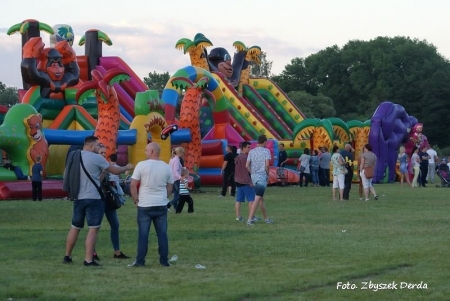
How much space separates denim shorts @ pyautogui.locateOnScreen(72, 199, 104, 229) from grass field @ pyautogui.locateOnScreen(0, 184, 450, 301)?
555 mm

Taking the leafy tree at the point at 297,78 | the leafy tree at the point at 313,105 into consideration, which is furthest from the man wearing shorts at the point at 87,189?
the leafy tree at the point at 297,78

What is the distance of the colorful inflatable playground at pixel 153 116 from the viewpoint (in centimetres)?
2452

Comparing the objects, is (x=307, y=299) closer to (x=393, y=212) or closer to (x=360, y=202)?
(x=393, y=212)

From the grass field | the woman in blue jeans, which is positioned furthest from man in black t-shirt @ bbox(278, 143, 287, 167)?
the grass field

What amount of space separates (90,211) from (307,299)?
351 centimetres

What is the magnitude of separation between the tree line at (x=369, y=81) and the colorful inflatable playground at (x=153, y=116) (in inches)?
1316

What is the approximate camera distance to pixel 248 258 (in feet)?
39.1

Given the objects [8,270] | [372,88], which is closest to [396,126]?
[8,270]

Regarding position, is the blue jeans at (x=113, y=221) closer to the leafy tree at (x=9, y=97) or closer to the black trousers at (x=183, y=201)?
the black trousers at (x=183, y=201)

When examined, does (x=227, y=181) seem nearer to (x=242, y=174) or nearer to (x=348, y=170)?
(x=348, y=170)

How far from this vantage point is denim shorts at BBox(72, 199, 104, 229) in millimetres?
11312

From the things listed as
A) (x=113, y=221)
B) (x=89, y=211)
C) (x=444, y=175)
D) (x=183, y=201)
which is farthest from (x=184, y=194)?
(x=444, y=175)

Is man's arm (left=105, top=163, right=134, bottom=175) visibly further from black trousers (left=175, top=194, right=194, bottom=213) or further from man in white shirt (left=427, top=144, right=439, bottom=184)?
man in white shirt (left=427, top=144, right=439, bottom=184)

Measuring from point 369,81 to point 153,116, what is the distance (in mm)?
61480
